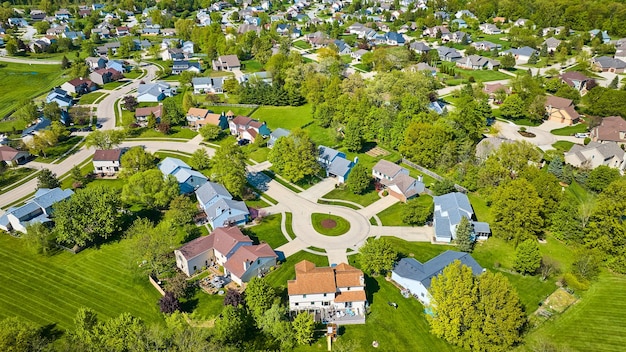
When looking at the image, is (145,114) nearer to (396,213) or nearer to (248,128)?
(248,128)

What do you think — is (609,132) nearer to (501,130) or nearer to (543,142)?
(543,142)

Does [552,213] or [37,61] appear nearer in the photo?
[552,213]

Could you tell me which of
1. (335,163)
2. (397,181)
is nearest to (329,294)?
(397,181)

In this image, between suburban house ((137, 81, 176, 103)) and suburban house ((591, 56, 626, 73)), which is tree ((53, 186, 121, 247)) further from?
suburban house ((591, 56, 626, 73))

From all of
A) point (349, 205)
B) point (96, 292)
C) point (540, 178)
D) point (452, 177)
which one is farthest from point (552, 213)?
point (96, 292)

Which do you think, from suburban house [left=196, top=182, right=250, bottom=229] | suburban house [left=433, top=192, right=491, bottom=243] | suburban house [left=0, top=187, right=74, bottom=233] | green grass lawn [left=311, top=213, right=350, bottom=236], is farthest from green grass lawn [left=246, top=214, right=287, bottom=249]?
suburban house [left=0, top=187, right=74, bottom=233]

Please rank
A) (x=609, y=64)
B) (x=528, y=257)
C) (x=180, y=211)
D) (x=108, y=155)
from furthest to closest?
1. (x=609, y=64)
2. (x=108, y=155)
3. (x=180, y=211)
4. (x=528, y=257)
